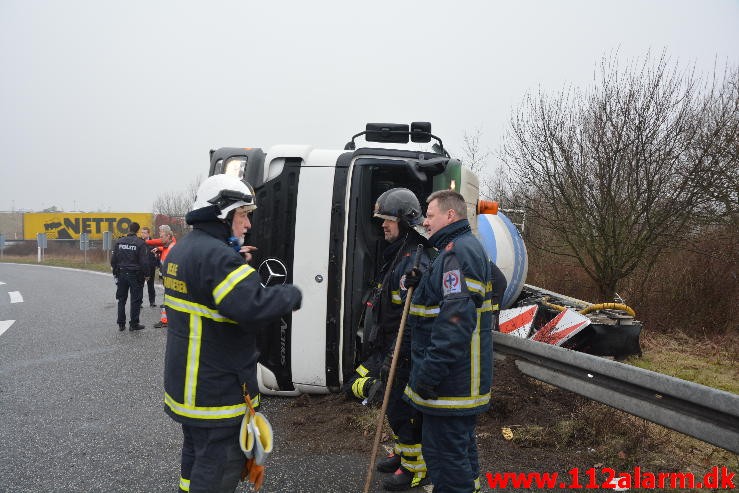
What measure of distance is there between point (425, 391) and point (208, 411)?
3.57 ft

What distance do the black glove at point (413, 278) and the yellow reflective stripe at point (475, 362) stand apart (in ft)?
1.59

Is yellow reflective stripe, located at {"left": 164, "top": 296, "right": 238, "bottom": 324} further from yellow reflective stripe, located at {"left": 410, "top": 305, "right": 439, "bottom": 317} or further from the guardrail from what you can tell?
the guardrail

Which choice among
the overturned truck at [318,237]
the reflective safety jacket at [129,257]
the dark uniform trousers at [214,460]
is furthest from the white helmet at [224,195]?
the reflective safety jacket at [129,257]

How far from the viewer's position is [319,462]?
11.6 ft

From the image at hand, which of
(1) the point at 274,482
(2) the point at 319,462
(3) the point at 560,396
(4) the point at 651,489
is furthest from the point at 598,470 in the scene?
(1) the point at 274,482

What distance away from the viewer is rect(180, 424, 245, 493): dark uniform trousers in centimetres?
229

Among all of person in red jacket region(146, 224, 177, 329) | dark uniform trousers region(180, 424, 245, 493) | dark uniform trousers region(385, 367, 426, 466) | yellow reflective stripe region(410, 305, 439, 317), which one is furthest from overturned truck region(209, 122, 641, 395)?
person in red jacket region(146, 224, 177, 329)

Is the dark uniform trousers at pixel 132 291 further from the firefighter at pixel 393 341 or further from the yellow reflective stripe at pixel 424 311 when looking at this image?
the yellow reflective stripe at pixel 424 311

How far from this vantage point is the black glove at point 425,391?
2.65 meters

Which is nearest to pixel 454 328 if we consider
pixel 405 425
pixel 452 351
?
pixel 452 351

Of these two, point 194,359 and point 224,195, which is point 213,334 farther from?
point 224,195

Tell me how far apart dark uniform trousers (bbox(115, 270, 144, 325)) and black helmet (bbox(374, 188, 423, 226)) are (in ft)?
20.8

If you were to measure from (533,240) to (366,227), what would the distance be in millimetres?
6854

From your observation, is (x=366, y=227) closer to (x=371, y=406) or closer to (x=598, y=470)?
(x=371, y=406)
